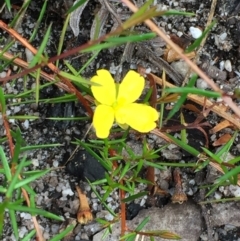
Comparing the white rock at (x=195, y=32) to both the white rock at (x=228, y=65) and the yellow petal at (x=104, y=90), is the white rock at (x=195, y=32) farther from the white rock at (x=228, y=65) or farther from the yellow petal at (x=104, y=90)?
the yellow petal at (x=104, y=90)

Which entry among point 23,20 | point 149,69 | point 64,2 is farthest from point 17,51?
point 149,69

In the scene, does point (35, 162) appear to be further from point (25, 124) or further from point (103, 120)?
point (103, 120)

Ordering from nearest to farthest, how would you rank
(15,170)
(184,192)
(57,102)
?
(15,170) < (57,102) < (184,192)

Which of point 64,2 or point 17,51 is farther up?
point 64,2

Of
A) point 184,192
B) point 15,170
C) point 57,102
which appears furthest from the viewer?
point 184,192

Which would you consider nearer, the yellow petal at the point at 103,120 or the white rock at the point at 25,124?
the yellow petal at the point at 103,120

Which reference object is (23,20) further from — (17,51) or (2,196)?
(2,196)

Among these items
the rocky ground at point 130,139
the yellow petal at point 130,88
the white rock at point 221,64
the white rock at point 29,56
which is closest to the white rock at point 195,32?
the rocky ground at point 130,139
